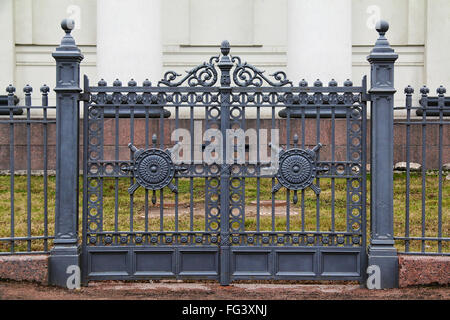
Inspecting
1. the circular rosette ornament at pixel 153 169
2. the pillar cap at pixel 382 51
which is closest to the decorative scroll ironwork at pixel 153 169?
the circular rosette ornament at pixel 153 169

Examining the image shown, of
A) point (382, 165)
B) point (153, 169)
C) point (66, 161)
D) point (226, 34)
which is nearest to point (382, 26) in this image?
point (382, 165)

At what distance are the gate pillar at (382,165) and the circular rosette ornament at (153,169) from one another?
2.06 metres

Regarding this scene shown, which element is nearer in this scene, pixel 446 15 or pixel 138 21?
pixel 138 21

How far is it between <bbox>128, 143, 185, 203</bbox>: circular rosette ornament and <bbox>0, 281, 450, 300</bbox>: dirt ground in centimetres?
102

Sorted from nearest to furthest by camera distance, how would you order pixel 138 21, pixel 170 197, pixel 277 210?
1. pixel 277 210
2. pixel 170 197
3. pixel 138 21

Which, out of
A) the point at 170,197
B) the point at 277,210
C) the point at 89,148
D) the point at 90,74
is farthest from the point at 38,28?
the point at 89,148

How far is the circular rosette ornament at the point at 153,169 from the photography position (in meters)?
7.36

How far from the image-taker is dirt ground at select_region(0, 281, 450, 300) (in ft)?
22.5

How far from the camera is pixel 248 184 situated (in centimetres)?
1349

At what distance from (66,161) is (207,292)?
77.7 inches

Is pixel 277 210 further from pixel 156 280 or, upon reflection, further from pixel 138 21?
pixel 138 21

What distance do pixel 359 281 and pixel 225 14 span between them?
11151 mm

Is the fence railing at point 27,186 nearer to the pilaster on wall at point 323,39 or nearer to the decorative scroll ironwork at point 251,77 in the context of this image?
the decorative scroll ironwork at point 251,77

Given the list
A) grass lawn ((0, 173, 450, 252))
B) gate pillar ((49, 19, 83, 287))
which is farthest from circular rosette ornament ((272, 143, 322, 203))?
gate pillar ((49, 19, 83, 287))
